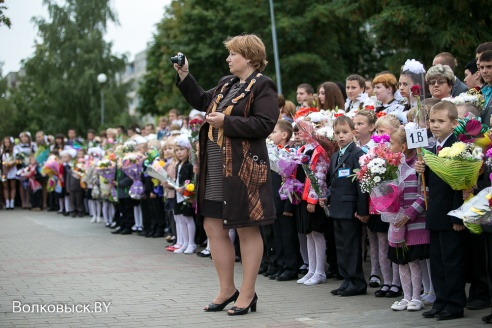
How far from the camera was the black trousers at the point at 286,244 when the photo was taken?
950 centimetres

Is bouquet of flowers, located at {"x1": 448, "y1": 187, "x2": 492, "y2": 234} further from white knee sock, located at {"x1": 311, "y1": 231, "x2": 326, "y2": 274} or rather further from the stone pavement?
A: white knee sock, located at {"x1": 311, "y1": 231, "x2": 326, "y2": 274}

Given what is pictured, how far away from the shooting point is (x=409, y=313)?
23.4ft

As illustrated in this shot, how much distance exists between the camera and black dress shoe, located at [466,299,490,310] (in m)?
7.20

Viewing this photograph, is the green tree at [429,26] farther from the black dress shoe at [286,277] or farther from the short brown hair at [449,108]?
the short brown hair at [449,108]

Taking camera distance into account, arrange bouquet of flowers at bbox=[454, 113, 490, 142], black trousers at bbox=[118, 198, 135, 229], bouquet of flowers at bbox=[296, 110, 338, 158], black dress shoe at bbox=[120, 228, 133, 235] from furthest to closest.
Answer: black trousers at bbox=[118, 198, 135, 229], black dress shoe at bbox=[120, 228, 133, 235], bouquet of flowers at bbox=[296, 110, 338, 158], bouquet of flowers at bbox=[454, 113, 490, 142]

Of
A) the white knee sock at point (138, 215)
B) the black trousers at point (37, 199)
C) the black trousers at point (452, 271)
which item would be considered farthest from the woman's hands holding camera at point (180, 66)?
the black trousers at point (37, 199)

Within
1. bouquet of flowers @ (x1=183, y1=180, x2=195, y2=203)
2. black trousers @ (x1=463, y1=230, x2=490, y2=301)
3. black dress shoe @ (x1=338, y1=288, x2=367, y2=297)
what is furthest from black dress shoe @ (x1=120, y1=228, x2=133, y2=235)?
black trousers @ (x1=463, y1=230, x2=490, y2=301)

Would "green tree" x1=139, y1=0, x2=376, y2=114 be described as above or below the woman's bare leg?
above

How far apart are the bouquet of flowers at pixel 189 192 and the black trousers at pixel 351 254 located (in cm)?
394

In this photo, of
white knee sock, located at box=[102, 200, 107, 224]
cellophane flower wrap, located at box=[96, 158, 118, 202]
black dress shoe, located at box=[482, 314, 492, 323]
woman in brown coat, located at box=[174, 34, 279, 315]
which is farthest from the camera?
white knee sock, located at box=[102, 200, 107, 224]

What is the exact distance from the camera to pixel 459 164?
21.0 feet

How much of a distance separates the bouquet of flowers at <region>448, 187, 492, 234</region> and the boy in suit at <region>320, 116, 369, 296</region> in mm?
1997

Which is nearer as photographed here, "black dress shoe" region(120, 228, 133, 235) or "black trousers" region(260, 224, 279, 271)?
"black trousers" region(260, 224, 279, 271)

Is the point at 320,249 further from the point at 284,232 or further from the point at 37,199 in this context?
the point at 37,199
